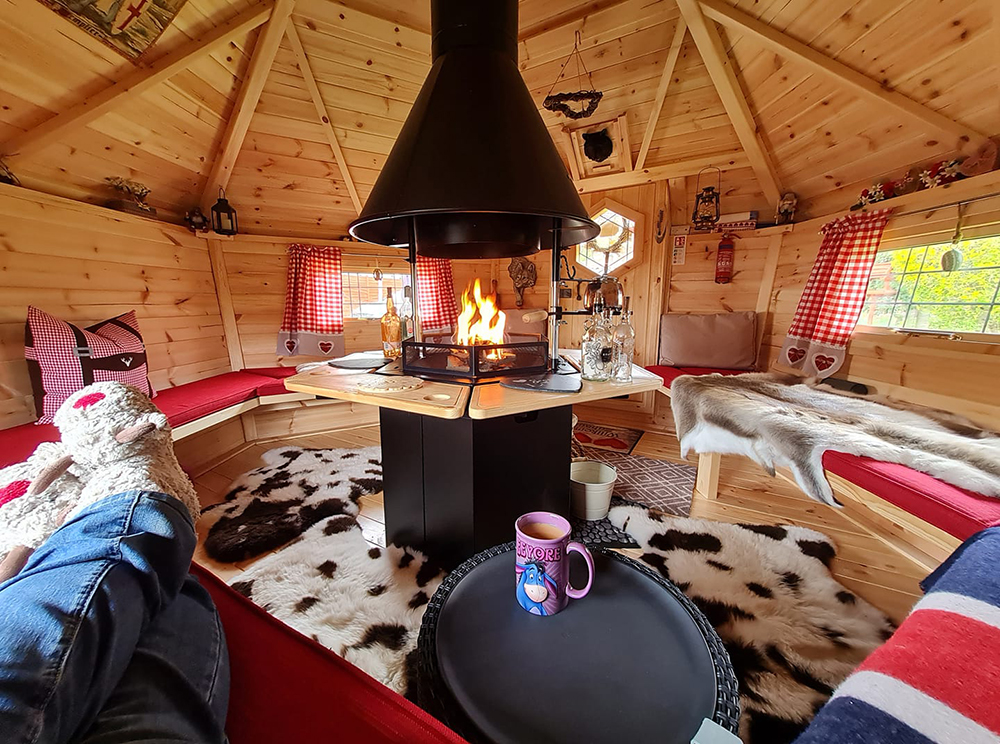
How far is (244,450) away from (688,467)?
3.09 m

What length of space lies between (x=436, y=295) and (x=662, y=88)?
229 cm

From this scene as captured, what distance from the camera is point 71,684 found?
38cm

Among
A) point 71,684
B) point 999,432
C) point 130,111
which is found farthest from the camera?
point 130,111

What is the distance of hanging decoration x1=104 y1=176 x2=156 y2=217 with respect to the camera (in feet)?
7.29

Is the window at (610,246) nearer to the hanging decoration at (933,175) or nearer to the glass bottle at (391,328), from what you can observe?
the hanging decoration at (933,175)

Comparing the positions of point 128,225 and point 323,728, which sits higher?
point 128,225

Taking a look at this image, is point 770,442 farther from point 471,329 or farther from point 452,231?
point 452,231

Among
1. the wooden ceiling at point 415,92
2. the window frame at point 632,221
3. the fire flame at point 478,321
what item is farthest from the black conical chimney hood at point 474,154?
the window frame at point 632,221

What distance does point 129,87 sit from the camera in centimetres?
184

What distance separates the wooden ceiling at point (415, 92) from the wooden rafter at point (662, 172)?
15 millimetres

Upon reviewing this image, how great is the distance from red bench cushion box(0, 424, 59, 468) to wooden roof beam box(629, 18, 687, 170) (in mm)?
3676

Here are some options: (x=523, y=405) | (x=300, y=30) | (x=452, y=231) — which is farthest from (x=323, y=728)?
(x=300, y=30)

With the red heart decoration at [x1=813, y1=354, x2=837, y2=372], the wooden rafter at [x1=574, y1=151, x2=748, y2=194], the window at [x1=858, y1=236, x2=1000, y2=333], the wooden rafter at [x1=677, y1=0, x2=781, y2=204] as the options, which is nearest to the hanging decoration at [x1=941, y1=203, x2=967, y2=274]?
the window at [x1=858, y1=236, x2=1000, y2=333]

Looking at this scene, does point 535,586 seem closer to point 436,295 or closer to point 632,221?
point 436,295
